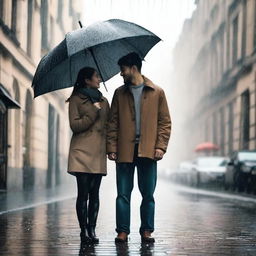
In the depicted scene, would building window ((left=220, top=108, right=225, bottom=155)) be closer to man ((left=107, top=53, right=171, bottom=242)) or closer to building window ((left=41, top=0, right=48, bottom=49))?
building window ((left=41, top=0, right=48, bottom=49))

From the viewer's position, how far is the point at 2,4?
19.7m

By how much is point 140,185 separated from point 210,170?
22.1 meters

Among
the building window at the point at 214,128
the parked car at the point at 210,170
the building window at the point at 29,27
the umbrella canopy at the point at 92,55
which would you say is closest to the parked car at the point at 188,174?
the parked car at the point at 210,170

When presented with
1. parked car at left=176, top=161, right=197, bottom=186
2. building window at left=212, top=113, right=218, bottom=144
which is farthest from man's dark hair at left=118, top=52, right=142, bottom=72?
building window at left=212, top=113, right=218, bottom=144

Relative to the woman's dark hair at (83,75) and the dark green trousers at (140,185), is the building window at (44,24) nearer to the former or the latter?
the woman's dark hair at (83,75)

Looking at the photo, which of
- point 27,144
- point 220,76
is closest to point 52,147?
point 27,144

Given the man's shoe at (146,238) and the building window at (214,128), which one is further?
the building window at (214,128)

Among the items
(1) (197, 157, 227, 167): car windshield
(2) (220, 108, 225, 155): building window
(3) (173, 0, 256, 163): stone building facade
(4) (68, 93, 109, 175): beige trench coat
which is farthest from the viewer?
(2) (220, 108, 225, 155): building window

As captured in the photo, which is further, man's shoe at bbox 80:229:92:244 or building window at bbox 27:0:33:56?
building window at bbox 27:0:33:56

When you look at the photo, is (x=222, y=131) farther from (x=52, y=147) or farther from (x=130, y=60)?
(x=130, y=60)

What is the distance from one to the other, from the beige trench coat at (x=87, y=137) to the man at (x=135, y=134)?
0.32ft

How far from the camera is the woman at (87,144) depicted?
6551 millimetres

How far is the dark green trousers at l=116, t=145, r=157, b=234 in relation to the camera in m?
6.64

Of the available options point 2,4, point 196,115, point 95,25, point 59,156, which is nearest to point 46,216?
point 95,25
